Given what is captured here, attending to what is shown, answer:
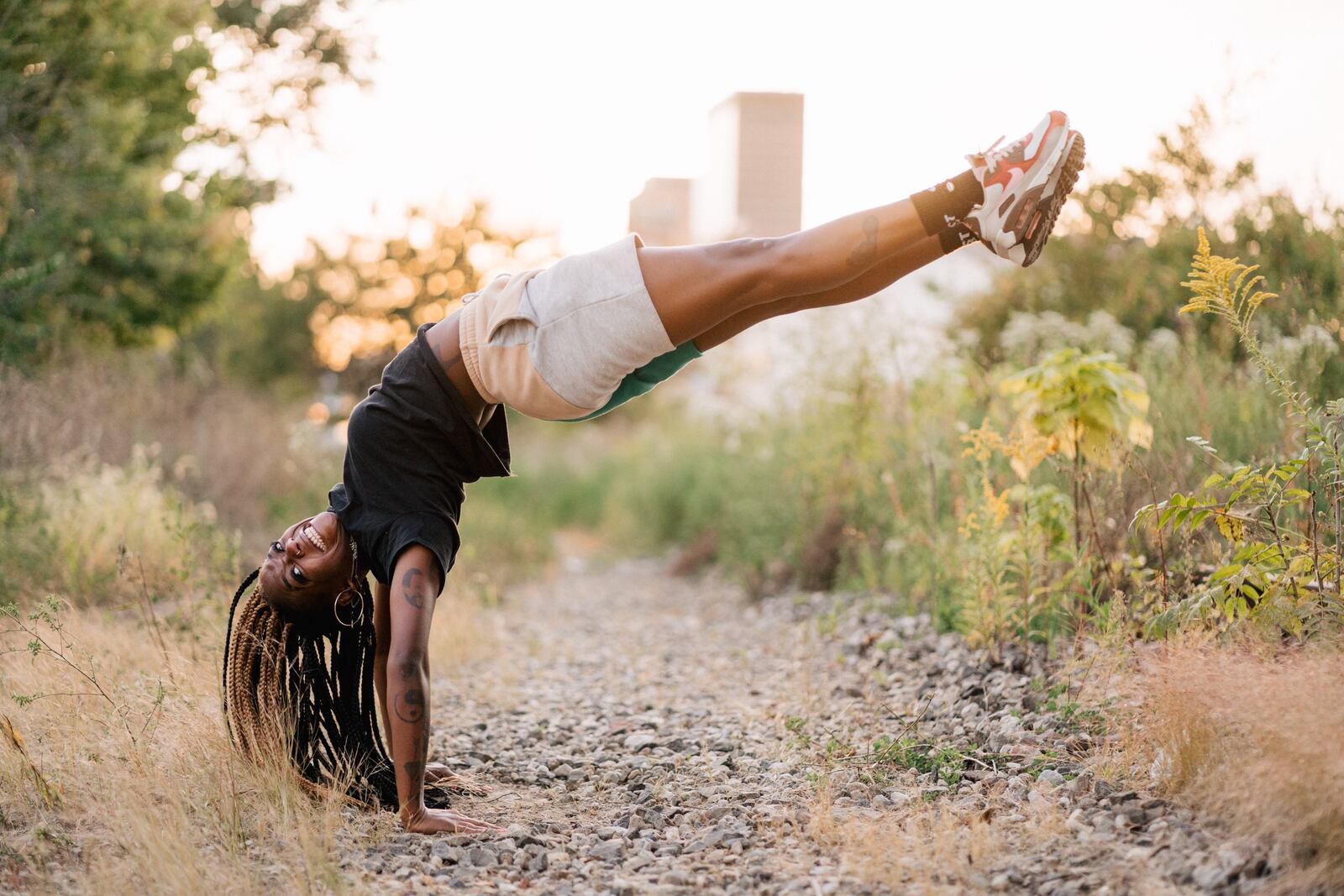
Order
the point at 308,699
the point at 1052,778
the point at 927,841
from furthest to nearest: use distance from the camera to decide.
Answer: the point at 308,699, the point at 1052,778, the point at 927,841

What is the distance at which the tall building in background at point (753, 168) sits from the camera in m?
8.67

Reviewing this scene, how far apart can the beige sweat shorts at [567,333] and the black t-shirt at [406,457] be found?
0.15 meters

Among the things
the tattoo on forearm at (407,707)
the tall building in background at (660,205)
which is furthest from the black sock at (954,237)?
the tall building in background at (660,205)

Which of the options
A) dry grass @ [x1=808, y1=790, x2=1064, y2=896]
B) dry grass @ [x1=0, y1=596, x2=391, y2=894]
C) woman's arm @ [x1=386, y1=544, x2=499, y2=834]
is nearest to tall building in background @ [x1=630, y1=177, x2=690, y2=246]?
dry grass @ [x1=0, y1=596, x2=391, y2=894]

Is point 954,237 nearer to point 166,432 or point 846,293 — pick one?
point 846,293

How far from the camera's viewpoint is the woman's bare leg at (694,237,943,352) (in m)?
3.05

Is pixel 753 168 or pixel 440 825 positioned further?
pixel 753 168

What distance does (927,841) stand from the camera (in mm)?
2717

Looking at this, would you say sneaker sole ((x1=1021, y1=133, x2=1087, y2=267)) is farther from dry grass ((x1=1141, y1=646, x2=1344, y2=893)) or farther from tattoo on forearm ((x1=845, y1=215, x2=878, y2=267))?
dry grass ((x1=1141, y1=646, x2=1344, y2=893))

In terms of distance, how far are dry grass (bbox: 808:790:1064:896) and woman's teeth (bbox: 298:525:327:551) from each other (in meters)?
1.68

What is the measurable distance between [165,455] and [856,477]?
579 centimetres

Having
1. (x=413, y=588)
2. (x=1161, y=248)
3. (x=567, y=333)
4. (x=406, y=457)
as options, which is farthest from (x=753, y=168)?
(x=413, y=588)

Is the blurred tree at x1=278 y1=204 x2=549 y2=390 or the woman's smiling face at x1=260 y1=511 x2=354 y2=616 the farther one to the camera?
the blurred tree at x1=278 y1=204 x2=549 y2=390

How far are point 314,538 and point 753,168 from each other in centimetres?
734
